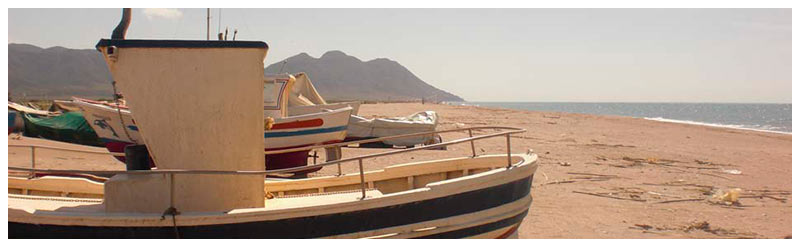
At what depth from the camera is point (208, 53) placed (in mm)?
5047

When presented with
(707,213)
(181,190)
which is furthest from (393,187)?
(707,213)

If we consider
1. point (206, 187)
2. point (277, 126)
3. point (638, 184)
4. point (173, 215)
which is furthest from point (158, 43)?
point (638, 184)

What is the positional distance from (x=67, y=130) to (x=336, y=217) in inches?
503

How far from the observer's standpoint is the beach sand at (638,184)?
8.17m

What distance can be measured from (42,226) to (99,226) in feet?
1.42

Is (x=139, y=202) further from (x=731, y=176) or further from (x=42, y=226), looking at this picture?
(x=731, y=176)

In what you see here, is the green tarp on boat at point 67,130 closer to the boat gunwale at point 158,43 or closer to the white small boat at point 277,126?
the white small boat at point 277,126

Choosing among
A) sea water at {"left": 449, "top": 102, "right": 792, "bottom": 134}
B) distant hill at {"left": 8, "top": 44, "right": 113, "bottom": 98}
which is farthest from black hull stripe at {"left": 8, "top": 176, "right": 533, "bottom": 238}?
distant hill at {"left": 8, "top": 44, "right": 113, "bottom": 98}

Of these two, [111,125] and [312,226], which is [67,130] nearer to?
[111,125]

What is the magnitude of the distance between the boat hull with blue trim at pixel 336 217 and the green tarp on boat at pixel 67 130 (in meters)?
10.5

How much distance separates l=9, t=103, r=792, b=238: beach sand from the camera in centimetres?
817

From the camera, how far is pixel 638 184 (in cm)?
1139

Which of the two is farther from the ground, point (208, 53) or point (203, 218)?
point (208, 53)

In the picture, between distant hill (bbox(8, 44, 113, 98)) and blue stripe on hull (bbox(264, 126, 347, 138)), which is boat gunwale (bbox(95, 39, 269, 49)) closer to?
blue stripe on hull (bbox(264, 126, 347, 138))
